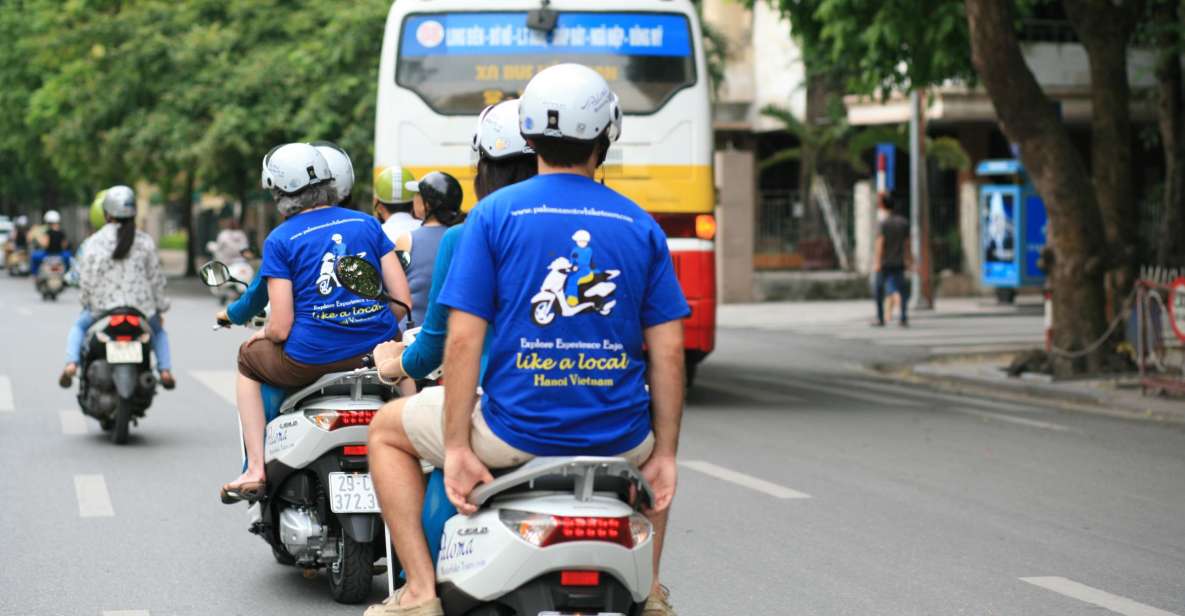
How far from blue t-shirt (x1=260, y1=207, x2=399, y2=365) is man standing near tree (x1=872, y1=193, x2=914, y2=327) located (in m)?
19.3

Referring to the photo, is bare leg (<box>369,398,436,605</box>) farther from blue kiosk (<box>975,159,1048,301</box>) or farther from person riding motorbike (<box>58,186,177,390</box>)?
blue kiosk (<box>975,159,1048,301</box>)

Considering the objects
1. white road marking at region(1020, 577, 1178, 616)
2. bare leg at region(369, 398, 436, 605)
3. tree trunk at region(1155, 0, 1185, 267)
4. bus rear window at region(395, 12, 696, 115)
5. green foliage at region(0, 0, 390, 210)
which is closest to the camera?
bare leg at region(369, 398, 436, 605)

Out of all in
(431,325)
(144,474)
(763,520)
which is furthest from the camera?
(144,474)

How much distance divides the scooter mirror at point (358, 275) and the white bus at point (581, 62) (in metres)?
9.26

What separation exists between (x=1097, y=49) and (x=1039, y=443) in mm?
6695

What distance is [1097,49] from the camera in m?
17.7

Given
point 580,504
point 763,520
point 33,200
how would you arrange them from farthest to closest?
1. point 33,200
2. point 763,520
3. point 580,504

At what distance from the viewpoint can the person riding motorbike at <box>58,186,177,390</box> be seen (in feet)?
37.3

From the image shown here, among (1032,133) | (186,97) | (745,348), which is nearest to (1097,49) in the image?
(1032,133)

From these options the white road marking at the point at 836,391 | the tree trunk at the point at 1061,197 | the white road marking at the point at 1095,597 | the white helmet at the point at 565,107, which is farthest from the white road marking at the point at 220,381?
the white helmet at the point at 565,107

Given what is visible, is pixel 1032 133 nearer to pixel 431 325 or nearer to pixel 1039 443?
pixel 1039 443

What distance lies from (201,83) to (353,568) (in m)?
32.2

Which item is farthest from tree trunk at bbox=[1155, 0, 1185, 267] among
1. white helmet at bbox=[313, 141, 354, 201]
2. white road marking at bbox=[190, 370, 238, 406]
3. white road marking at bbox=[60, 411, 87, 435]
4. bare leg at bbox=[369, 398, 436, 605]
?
bare leg at bbox=[369, 398, 436, 605]

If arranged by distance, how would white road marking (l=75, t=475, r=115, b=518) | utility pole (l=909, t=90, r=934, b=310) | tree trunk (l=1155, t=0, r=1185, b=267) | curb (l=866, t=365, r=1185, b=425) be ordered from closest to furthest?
white road marking (l=75, t=475, r=115, b=518) < curb (l=866, t=365, r=1185, b=425) < tree trunk (l=1155, t=0, r=1185, b=267) < utility pole (l=909, t=90, r=934, b=310)
